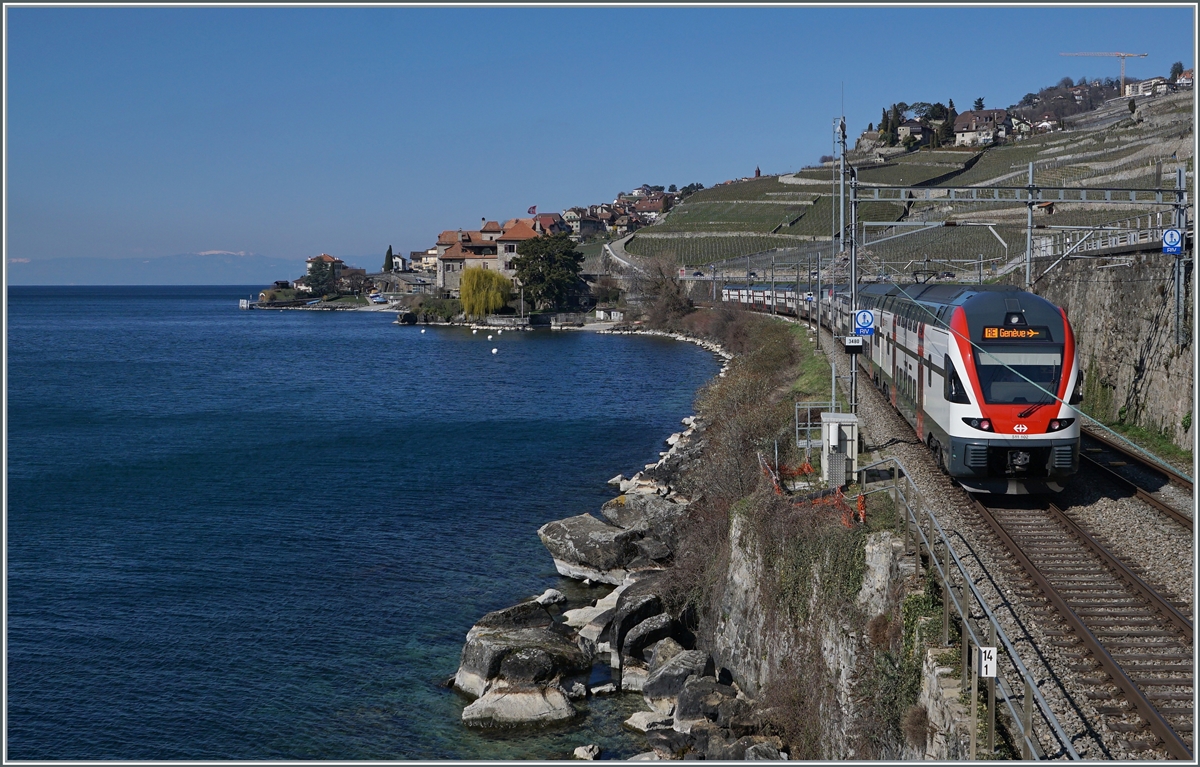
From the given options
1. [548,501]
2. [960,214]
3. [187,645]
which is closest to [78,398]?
[548,501]

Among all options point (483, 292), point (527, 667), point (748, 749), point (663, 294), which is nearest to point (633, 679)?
point (527, 667)

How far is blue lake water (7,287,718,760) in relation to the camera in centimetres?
2023

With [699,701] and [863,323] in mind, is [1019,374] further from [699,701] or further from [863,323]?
[699,701]

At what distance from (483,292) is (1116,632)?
120149 mm

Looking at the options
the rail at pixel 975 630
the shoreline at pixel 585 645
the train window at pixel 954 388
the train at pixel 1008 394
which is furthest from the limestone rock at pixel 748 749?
→ the train window at pixel 954 388

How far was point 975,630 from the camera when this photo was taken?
1222cm

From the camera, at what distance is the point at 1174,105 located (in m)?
119

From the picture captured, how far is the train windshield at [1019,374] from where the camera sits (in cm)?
1738

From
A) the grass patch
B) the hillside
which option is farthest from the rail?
the hillside

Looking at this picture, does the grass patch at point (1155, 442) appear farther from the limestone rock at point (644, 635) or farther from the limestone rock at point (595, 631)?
the limestone rock at point (595, 631)

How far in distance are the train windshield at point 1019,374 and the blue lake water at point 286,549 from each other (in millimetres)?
9428

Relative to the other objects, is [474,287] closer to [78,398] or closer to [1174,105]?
[78,398]

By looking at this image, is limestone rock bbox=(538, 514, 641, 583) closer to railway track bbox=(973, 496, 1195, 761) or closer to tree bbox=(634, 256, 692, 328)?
railway track bbox=(973, 496, 1195, 761)

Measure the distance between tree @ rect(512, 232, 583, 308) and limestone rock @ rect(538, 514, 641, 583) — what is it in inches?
3875
